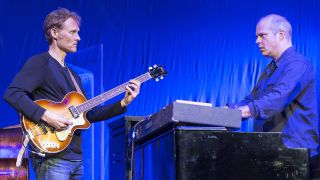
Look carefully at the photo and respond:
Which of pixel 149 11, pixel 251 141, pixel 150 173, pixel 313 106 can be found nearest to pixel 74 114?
pixel 150 173

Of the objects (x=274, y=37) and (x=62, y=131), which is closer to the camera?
(x=62, y=131)

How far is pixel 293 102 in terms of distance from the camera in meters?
3.12

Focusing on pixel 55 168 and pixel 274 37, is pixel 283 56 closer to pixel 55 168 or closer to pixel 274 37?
pixel 274 37

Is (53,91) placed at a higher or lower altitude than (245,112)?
higher

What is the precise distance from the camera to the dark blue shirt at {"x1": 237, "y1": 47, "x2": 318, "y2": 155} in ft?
9.56

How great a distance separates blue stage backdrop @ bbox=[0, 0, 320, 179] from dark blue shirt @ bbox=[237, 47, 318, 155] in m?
1.24

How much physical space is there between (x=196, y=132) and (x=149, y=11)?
8.37 ft

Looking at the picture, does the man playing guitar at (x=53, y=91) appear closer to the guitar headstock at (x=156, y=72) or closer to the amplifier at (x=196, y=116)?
the guitar headstock at (x=156, y=72)

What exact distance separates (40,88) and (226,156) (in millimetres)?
1244

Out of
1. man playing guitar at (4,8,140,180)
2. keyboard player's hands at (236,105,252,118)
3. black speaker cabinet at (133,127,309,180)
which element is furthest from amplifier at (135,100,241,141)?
man playing guitar at (4,8,140,180)

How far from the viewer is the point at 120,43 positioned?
4547 millimetres

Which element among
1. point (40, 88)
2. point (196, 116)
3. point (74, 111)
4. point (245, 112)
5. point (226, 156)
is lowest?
point (226, 156)

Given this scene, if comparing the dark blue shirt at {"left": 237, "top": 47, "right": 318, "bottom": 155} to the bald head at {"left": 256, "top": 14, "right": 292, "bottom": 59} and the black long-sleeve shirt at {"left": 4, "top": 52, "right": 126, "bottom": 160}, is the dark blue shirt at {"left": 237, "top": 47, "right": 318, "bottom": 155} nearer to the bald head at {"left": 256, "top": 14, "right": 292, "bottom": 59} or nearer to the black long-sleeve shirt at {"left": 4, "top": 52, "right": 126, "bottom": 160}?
the bald head at {"left": 256, "top": 14, "right": 292, "bottom": 59}

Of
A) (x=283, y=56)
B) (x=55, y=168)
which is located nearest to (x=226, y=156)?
(x=55, y=168)
